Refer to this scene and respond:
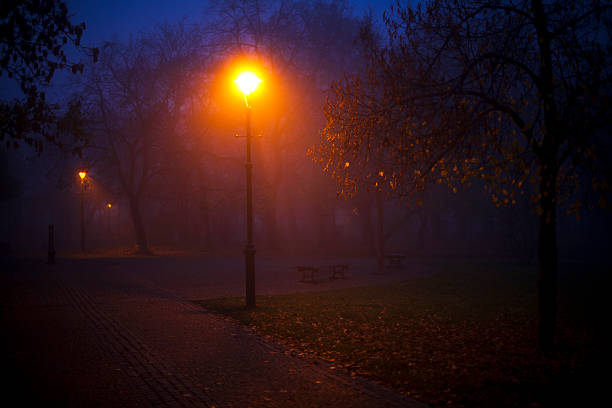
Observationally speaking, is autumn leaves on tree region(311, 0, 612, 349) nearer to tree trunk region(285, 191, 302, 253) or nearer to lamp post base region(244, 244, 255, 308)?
lamp post base region(244, 244, 255, 308)

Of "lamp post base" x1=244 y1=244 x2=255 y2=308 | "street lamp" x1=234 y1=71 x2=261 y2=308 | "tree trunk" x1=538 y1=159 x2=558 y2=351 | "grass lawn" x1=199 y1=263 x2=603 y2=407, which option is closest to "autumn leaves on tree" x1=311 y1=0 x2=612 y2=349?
"tree trunk" x1=538 y1=159 x2=558 y2=351

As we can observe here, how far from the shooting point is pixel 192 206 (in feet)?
157

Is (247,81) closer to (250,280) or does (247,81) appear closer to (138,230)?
(250,280)

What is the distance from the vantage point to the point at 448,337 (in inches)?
340

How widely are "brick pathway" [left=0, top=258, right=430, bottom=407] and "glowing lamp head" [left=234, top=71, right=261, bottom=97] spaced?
5770 mm

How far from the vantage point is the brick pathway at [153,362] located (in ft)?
18.3

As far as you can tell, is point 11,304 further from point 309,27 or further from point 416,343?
point 309,27

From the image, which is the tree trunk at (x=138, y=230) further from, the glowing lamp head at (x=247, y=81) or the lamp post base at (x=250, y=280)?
the glowing lamp head at (x=247, y=81)

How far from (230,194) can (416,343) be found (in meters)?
30.3

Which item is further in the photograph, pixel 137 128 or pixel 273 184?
pixel 273 184

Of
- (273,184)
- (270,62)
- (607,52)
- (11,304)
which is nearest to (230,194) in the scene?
(273,184)

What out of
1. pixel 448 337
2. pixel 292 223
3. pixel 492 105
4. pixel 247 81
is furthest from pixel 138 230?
pixel 492 105

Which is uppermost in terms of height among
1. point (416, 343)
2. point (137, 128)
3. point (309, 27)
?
point (309, 27)

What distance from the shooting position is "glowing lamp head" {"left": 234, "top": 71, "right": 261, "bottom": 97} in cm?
1175
